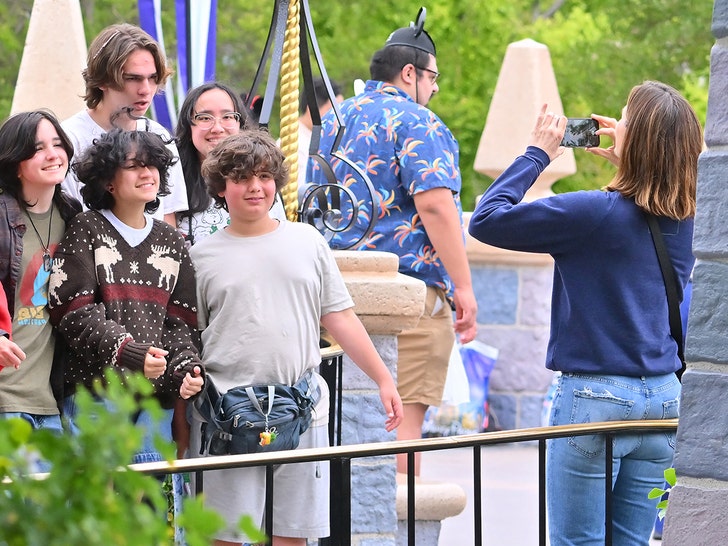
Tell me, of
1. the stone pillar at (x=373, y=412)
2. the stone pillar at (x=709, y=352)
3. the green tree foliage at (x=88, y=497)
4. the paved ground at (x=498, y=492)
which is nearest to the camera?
the green tree foliage at (x=88, y=497)

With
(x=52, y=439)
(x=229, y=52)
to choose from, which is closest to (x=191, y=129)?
(x=52, y=439)

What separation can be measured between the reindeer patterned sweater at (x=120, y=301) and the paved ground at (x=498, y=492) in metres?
3.39

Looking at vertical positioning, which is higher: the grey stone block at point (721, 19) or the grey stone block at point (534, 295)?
the grey stone block at point (721, 19)

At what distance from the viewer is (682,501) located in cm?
301

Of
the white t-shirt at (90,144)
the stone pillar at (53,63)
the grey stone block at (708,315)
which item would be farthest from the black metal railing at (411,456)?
the stone pillar at (53,63)

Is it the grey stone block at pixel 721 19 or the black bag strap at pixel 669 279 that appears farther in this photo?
the black bag strap at pixel 669 279

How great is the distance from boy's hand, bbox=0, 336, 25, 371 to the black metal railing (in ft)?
2.01

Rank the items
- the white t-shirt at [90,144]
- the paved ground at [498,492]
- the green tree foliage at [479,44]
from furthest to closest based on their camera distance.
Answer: the green tree foliage at [479,44]
the paved ground at [498,492]
the white t-shirt at [90,144]

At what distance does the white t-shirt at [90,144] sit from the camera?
416 cm

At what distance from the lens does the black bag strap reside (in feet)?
12.6

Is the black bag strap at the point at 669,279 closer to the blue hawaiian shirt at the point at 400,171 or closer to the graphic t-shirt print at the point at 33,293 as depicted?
the graphic t-shirt print at the point at 33,293

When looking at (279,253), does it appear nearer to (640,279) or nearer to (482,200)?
(482,200)

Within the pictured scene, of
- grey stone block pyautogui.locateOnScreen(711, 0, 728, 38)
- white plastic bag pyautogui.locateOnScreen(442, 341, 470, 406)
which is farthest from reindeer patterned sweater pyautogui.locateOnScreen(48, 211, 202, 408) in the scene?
white plastic bag pyautogui.locateOnScreen(442, 341, 470, 406)

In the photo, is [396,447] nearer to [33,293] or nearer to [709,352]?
[709,352]
